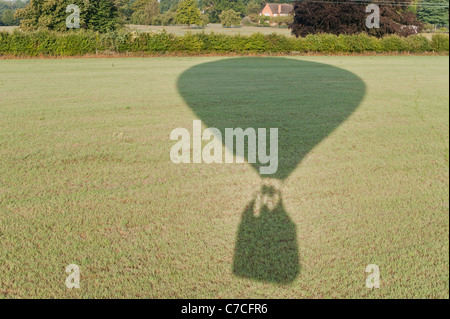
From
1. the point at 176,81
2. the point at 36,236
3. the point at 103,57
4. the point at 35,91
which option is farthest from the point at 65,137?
the point at 103,57

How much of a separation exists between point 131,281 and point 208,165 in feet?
10.1

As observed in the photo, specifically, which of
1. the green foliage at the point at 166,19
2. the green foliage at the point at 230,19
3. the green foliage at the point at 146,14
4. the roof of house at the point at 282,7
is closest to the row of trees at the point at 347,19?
the green foliage at the point at 166,19

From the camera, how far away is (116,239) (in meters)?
3.86

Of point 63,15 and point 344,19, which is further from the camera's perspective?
point 344,19

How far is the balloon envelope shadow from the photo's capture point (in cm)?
357

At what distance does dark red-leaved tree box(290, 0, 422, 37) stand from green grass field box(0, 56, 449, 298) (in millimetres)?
31443

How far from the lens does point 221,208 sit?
4605mm

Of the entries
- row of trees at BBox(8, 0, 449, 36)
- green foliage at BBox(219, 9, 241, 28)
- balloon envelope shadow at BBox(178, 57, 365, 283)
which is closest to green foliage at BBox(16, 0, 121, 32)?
row of trees at BBox(8, 0, 449, 36)

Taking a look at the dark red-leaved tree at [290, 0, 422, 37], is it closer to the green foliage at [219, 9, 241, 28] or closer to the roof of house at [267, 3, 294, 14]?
the green foliage at [219, 9, 241, 28]

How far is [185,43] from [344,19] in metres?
17.7

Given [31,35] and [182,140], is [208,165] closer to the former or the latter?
[182,140]

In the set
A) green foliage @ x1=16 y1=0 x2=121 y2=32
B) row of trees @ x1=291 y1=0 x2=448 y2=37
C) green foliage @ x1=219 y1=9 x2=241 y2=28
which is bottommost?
green foliage @ x1=219 y1=9 x2=241 y2=28

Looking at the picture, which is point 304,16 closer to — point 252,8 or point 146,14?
point 146,14

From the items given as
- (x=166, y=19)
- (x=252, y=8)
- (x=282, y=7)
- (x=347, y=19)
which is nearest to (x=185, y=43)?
(x=347, y=19)
